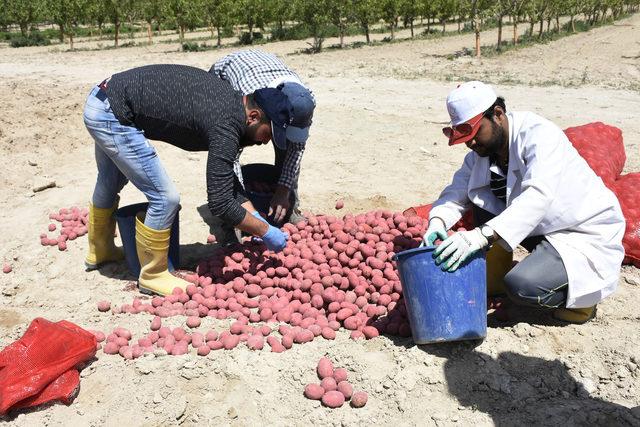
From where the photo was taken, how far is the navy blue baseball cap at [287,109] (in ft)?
9.14

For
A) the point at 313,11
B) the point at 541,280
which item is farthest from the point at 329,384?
the point at 313,11

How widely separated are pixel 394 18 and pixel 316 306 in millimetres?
23210

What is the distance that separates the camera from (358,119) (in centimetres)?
690

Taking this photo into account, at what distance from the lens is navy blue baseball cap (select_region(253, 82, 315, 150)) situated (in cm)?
279

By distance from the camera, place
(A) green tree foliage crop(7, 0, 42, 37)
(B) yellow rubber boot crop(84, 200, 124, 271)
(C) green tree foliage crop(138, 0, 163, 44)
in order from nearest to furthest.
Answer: (B) yellow rubber boot crop(84, 200, 124, 271) → (C) green tree foliage crop(138, 0, 163, 44) → (A) green tree foliage crop(7, 0, 42, 37)

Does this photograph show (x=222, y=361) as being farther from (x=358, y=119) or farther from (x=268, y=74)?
(x=358, y=119)

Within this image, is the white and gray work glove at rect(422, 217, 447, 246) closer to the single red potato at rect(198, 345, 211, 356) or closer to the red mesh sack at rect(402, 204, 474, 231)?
the red mesh sack at rect(402, 204, 474, 231)

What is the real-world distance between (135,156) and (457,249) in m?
1.75

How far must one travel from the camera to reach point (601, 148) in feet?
13.1

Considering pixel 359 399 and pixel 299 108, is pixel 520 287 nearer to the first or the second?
pixel 359 399

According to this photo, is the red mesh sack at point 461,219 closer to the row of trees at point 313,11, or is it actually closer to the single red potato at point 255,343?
the single red potato at point 255,343

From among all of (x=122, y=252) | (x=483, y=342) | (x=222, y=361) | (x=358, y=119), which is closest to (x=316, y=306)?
(x=222, y=361)

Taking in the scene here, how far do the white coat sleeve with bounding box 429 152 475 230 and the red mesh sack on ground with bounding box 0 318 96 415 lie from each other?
1866 mm

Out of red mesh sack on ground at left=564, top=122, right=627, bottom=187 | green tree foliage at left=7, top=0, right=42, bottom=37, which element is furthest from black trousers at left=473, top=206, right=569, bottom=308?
green tree foliage at left=7, top=0, right=42, bottom=37
